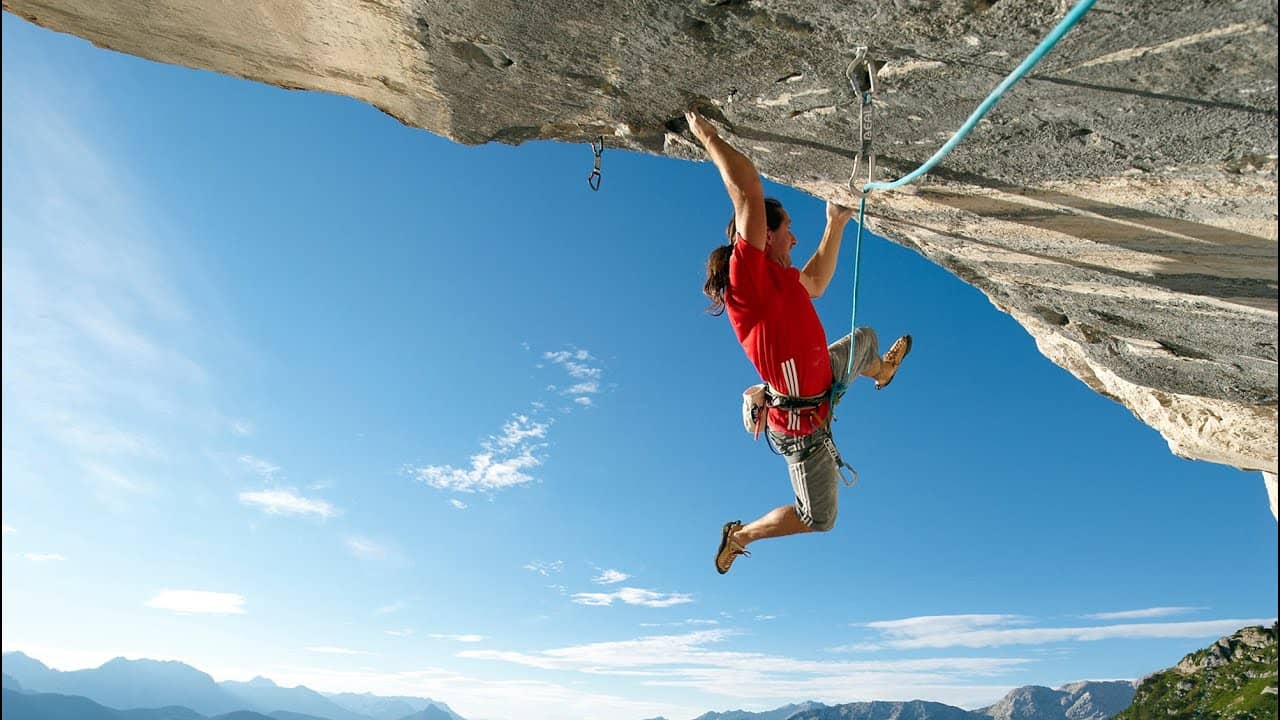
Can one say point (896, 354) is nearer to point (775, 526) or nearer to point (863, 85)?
point (775, 526)

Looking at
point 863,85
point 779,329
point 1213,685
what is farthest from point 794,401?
point 1213,685

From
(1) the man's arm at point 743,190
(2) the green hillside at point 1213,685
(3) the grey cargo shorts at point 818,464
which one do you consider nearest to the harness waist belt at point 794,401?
(3) the grey cargo shorts at point 818,464

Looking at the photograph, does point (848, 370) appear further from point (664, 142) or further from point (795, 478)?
point (664, 142)

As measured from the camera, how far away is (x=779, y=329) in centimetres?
407

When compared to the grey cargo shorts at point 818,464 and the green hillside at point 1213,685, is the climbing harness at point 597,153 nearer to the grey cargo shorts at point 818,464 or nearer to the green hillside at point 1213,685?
the grey cargo shorts at point 818,464

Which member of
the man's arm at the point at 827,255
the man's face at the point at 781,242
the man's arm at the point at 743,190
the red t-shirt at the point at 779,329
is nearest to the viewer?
the man's arm at the point at 743,190

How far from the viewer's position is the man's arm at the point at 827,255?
15.5 ft

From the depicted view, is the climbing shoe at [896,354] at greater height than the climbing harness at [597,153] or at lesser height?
lesser

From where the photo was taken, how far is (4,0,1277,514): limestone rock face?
2.65 metres

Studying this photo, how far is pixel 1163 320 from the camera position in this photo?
513 cm

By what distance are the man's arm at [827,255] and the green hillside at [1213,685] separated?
80.9 m

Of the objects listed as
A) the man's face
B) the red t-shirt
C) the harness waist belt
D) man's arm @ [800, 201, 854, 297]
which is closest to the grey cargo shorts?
the red t-shirt

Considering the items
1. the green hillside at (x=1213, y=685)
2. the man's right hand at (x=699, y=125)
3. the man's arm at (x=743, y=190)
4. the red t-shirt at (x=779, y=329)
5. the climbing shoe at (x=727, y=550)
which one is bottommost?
the green hillside at (x=1213, y=685)

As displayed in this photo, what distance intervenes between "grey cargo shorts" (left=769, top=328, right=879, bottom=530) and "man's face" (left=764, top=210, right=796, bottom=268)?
993mm
